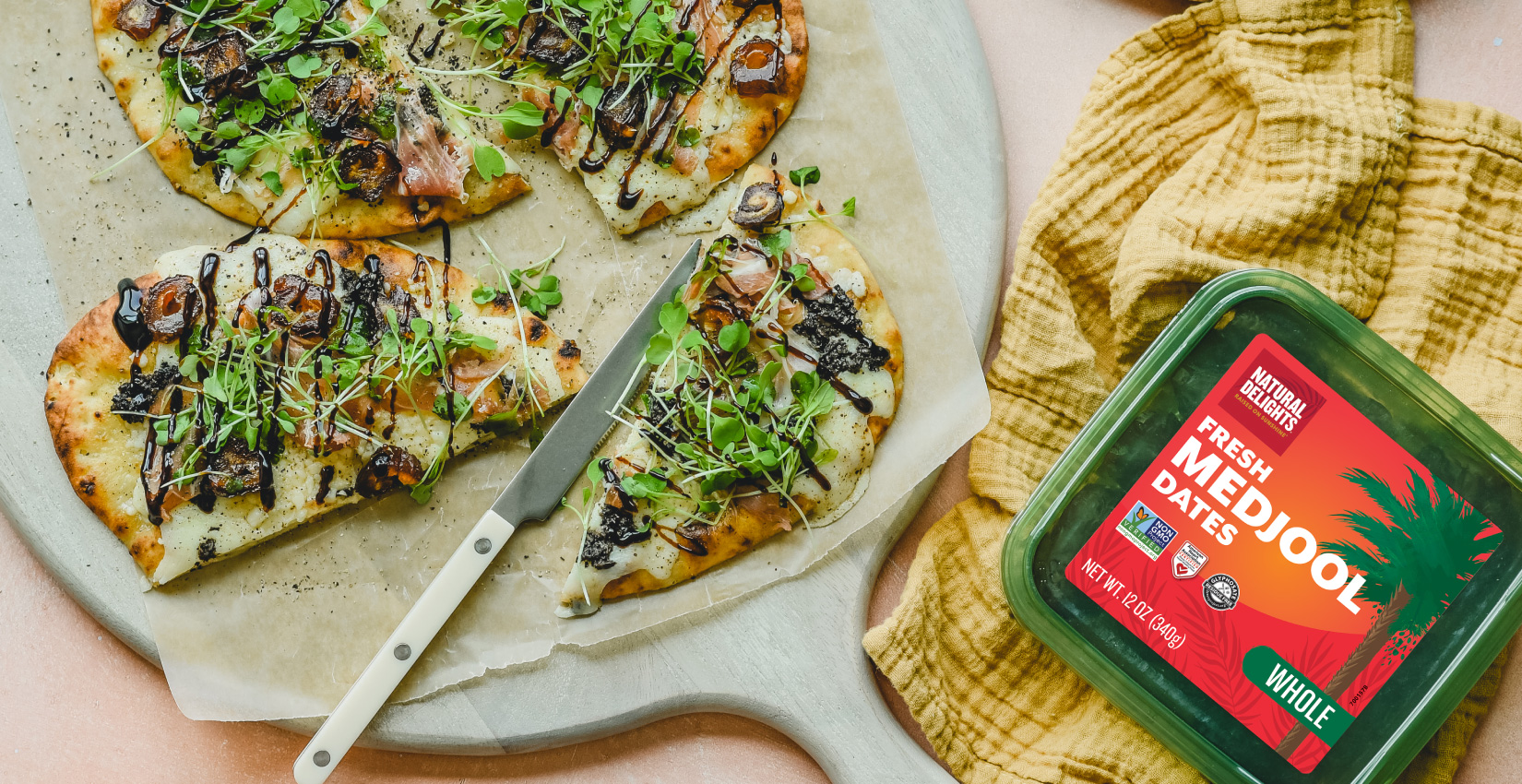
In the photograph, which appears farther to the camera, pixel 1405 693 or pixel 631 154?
pixel 631 154

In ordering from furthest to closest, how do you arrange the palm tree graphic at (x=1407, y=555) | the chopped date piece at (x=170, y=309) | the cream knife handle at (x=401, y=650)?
the chopped date piece at (x=170, y=309) → the cream knife handle at (x=401, y=650) → the palm tree graphic at (x=1407, y=555)

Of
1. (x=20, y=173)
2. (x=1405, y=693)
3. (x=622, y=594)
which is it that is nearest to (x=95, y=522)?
(x=20, y=173)

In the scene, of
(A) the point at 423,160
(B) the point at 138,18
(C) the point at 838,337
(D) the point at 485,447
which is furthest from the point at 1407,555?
(B) the point at 138,18

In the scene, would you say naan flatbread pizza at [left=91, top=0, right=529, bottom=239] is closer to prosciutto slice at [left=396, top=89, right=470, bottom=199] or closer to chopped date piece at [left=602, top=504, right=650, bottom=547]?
prosciutto slice at [left=396, top=89, right=470, bottom=199]

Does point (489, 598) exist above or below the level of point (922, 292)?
below

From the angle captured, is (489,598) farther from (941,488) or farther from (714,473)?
(941,488)

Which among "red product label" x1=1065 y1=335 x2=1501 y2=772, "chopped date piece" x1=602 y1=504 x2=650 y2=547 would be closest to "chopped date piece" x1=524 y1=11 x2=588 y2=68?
"chopped date piece" x1=602 y1=504 x2=650 y2=547

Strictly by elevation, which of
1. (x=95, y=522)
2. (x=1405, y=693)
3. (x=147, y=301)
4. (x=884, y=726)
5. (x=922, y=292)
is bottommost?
(x=95, y=522)

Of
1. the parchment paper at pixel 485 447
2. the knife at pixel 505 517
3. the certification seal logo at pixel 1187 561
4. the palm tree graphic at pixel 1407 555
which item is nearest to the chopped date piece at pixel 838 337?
the parchment paper at pixel 485 447

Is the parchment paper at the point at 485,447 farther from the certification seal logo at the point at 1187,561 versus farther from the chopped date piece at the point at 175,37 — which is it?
the certification seal logo at the point at 1187,561
